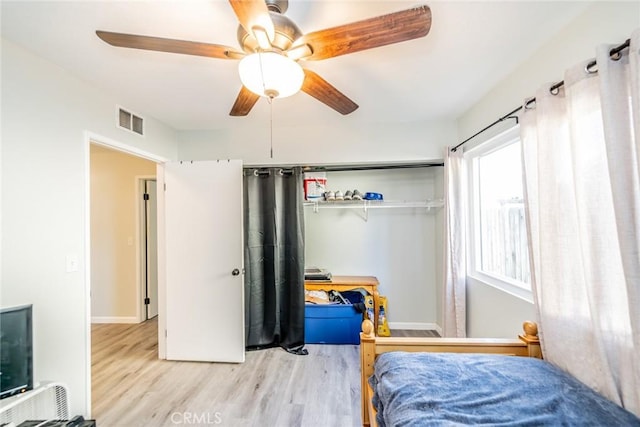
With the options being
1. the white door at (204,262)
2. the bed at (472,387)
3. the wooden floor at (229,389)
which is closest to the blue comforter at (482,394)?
the bed at (472,387)

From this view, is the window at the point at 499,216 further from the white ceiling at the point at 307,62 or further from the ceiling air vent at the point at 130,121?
the ceiling air vent at the point at 130,121

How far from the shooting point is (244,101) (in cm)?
163

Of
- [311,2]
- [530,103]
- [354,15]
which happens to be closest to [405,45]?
[354,15]

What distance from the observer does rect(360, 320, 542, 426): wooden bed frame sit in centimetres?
139

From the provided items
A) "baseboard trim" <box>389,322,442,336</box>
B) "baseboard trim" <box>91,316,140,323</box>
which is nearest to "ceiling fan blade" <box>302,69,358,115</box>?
"baseboard trim" <box>389,322,442,336</box>

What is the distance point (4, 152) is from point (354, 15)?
204cm

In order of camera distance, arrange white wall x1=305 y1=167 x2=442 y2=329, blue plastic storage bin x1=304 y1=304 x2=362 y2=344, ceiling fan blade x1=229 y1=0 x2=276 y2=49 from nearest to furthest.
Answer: ceiling fan blade x1=229 y1=0 x2=276 y2=49
blue plastic storage bin x1=304 y1=304 x2=362 y2=344
white wall x1=305 y1=167 x2=442 y2=329

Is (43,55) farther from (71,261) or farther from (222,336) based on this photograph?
(222,336)

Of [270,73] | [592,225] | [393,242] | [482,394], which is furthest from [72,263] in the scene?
[393,242]

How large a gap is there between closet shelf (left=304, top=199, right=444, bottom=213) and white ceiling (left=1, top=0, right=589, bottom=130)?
1054mm

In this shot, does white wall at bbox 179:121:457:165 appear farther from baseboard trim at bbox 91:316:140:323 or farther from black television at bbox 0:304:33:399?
baseboard trim at bbox 91:316:140:323

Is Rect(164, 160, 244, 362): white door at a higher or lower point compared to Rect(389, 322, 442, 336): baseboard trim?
higher

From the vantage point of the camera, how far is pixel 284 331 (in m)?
2.90

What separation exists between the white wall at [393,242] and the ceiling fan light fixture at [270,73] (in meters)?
2.20
